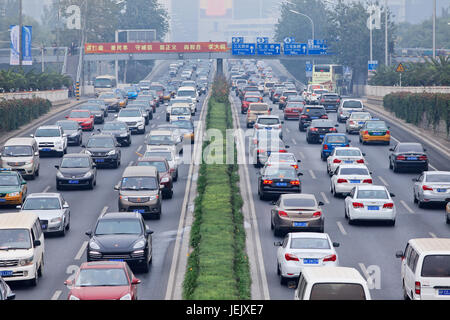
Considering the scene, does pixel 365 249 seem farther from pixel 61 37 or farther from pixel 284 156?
pixel 61 37

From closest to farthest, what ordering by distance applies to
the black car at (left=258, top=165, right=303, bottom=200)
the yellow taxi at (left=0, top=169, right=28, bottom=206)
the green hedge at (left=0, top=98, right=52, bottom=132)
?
1. the yellow taxi at (left=0, top=169, right=28, bottom=206)
2. the black car at (left=258, top=165, right=303, bottom=200)
3. the green hedge at (left=0, top=98, right=52, bottom=132)

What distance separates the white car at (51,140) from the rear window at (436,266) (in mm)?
34166

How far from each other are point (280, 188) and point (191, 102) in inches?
1590

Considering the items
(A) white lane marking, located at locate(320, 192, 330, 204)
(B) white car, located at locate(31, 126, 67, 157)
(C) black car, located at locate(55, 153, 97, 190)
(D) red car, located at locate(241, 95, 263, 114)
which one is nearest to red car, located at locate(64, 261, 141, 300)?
(A) white lane marking, located at locate(320, 192, 330, 204)

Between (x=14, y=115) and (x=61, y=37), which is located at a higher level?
(x=61, y=37)

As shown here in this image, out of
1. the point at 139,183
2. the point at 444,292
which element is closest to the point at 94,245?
the point at 139,183

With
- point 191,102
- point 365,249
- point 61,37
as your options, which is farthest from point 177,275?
point 61,37

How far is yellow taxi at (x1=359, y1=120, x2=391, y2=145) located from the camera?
5797 cm

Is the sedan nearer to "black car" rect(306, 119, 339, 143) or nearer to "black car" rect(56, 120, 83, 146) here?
"black car" rect(306, 119, 339, 143)

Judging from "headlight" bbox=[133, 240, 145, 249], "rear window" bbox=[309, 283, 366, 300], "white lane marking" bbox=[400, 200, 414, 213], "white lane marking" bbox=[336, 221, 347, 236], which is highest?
"rear window" bbox=[309, 283, 366, 300]

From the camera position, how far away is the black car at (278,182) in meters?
38.8

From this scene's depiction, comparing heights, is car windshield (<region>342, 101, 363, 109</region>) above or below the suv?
above

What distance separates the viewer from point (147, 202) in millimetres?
35188

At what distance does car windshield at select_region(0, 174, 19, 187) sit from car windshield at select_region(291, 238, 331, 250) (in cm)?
1626
